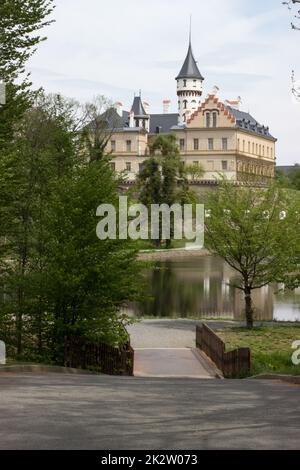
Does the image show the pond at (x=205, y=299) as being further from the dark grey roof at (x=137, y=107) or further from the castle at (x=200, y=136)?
the dark grey roof at (x=137, y=107)

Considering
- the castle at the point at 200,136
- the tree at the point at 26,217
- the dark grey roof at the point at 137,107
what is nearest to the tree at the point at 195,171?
the castle at the point at 200,136

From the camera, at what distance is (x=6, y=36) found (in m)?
20.0

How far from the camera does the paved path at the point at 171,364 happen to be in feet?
66.9

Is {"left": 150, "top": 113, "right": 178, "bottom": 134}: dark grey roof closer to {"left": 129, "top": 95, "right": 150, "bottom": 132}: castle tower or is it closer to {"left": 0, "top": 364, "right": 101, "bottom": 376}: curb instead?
{"left": 129, "top": 95, "right": 150, "bottom": 132}: castle tower

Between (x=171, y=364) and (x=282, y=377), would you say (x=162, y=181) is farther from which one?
(x=282, y=377)

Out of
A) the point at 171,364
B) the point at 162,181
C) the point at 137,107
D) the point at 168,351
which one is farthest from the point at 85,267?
the point at 137,107

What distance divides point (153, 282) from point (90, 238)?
30540 millimetres

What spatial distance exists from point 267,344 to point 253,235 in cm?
675

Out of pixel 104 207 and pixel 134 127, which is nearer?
pixel 104 207

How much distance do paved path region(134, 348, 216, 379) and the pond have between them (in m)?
5.85

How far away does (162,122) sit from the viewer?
123125mm

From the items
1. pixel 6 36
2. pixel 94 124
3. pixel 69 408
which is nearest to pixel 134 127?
pixel 94 124
